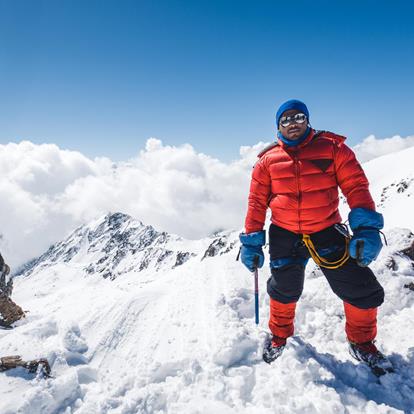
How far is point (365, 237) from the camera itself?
3908 millimetres

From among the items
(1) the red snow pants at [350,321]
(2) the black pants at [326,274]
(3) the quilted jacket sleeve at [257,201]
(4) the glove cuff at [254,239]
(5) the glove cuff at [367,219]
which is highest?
(3) the quilted jacket sleeve at [257,201]

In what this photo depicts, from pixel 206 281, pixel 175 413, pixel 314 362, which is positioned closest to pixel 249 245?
pixel 314 362

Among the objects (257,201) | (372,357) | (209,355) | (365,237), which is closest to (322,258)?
(365,237)

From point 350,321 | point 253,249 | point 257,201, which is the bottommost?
point 350,321

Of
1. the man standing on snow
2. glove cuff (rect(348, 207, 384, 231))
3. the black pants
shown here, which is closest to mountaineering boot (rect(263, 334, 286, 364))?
the man standing on snow

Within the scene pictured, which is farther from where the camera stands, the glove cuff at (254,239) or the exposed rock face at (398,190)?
the exposed rock face at (398,190)

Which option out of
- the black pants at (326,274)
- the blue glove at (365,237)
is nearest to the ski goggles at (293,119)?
the blue glove at (365,237)

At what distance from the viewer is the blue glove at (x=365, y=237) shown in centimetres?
385

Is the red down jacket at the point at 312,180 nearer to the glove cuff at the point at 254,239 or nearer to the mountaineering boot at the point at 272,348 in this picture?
the glove cuff at the point at 254,239

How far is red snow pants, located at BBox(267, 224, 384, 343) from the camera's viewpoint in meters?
4.10

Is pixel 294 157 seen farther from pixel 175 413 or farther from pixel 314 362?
pixel 175 413

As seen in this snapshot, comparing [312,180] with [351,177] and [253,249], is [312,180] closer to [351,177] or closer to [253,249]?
[351,177]

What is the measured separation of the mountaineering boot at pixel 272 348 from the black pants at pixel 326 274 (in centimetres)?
61

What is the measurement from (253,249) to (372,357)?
221 cm
